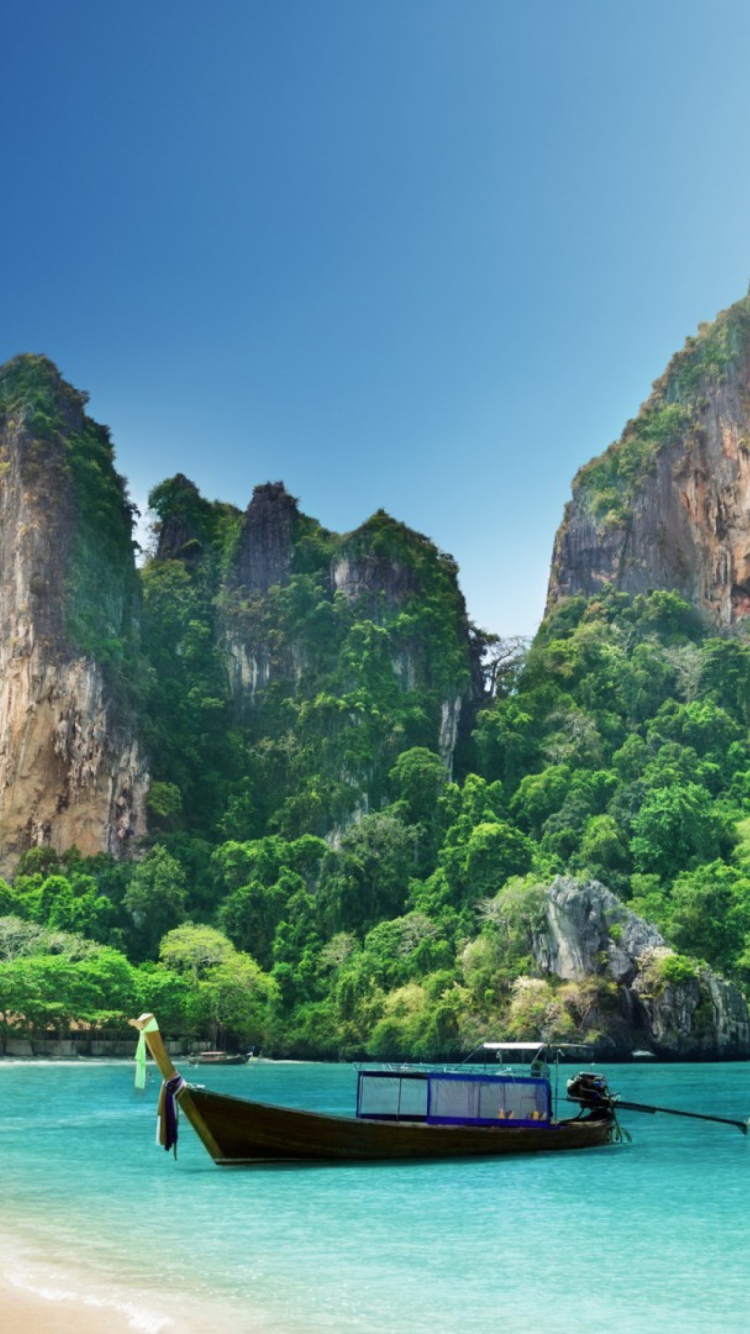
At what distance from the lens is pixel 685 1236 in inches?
569

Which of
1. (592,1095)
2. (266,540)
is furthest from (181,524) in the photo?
(592,1095)

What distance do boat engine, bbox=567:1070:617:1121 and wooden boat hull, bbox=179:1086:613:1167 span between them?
2541mm

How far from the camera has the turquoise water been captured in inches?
431

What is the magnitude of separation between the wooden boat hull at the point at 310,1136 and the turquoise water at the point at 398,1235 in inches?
10.3

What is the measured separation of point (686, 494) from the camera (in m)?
83.2

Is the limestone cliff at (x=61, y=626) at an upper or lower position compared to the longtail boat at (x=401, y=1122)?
upper

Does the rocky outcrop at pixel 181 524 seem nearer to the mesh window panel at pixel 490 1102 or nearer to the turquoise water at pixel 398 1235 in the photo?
the turquoise water at pixel 398 1235

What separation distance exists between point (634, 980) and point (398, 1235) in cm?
3784

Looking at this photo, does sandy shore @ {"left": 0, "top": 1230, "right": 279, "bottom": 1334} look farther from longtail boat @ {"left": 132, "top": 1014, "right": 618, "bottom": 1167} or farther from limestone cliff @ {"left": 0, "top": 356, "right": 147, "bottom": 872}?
limestone cliff @ {"left": 0, "top": 356, "right": 147, "bottom": 872}

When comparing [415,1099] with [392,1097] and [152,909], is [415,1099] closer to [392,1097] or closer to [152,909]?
[392,1097]

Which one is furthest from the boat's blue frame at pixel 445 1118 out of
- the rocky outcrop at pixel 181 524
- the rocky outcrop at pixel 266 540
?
the rocky outcrop at pixel 181 524

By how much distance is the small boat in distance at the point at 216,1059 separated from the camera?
47906mm

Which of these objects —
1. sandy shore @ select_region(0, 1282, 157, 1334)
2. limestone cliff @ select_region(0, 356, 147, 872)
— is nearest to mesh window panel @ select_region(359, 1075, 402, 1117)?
sandy shore @ select_region(0, 1282, 157, 1334)

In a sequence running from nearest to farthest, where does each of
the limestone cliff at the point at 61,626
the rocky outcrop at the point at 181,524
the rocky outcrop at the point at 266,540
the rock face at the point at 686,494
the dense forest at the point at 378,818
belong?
the dense forest at the point at 378,818, the limestone cliff at the point at 61,626, the rock face at the point at 686,494, the rocky outcrop at the point at 266,540, the rocky outcrop at the point at 181,524
